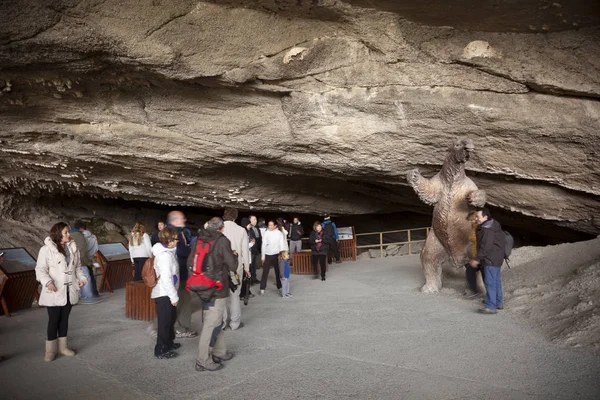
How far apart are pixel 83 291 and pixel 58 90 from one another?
143 inches

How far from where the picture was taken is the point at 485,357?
4168mm

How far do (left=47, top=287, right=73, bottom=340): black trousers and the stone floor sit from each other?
0.28m

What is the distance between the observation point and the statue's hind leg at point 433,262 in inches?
270

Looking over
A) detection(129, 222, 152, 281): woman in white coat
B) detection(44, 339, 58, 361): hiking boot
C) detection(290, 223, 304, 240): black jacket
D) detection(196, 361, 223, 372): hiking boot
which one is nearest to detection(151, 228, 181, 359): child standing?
A: detection(196, 361, 223, 372): hiking boot

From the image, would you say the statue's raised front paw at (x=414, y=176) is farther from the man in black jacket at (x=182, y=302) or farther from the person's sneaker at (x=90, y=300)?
the person's sneaker at (x=90, y=300)

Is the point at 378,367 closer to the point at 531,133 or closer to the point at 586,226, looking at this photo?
the point at 531,133

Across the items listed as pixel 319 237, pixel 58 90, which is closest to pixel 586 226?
pixel 319 237

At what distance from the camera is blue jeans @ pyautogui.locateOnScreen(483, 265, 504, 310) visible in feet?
18.0

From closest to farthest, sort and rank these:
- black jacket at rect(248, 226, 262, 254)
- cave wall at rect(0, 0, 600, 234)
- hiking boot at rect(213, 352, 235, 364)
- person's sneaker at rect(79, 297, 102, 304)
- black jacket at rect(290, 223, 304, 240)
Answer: hiking boot at rect(213, 352, 235, 364), cave wall at rect(0, 0, 600, 234), person's sneaker at rect(79, 297, 102, 304), black jacket at rect(248, 226, 262, 254), black jacket at rect(290, 223, 304, 240)

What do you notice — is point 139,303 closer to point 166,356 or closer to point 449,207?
point 166,356

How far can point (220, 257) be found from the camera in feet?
13.8

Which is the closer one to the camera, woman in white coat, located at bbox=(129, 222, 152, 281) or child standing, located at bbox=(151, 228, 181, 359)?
child standing, located at bbox=(151, 228, 181, 359)

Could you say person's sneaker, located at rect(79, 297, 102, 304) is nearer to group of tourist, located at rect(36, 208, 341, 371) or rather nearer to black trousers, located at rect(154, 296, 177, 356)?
group of tourist, located at rect(36, 208, 341, 371)

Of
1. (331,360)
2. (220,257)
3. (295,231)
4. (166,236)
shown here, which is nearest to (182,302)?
(166,236)
